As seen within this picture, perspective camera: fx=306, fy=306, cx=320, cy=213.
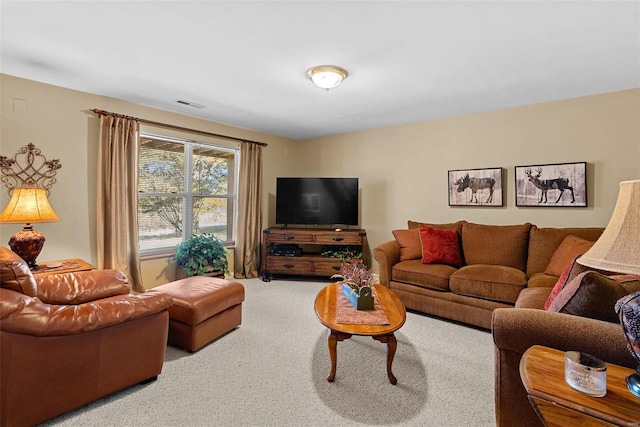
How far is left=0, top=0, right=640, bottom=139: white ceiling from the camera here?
6.25 feet

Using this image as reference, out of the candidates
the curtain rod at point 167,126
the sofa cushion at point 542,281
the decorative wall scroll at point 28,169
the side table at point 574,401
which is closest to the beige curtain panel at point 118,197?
the curtain rod at point 167,126

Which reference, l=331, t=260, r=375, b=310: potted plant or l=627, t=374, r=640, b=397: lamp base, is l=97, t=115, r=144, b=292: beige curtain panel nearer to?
Answer: l=331, t=260, r=375, b=310: potted plant

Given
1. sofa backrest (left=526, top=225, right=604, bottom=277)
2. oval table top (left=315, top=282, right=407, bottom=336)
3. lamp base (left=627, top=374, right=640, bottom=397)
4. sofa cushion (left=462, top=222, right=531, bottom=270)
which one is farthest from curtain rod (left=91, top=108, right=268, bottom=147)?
lamp base (left=627, top=374, right=640, bottom=397)

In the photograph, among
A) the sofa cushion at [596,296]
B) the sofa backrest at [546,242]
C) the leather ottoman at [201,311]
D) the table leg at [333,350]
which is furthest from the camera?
the sofa backrest at [546,242]

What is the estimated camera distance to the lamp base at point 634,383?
95 centimetres

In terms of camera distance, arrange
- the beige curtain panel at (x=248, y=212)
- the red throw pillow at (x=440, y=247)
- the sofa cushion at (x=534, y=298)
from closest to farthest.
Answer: the sofa cushion at (x=534, y=298), the red throw pillow at (x=440, y=247), the beige curtain panel at (x=248, y=212)

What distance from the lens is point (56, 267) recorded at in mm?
2717

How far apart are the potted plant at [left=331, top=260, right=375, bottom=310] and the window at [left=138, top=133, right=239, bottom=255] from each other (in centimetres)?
284

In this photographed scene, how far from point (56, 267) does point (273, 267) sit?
2631 millimetres

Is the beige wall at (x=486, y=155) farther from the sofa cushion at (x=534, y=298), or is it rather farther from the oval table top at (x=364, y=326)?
the oval table top at (x=364, y=326)

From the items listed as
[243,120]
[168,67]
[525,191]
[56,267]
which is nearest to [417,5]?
[168,67]

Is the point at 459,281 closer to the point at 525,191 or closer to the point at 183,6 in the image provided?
the point at 525,191

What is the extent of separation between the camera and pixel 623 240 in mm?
1016

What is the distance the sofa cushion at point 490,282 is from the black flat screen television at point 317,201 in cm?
203
